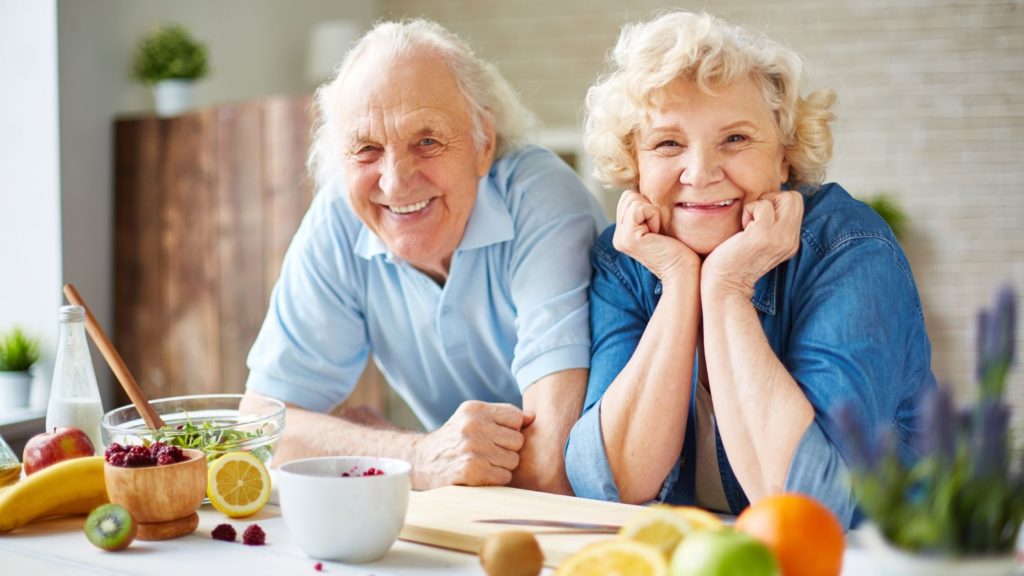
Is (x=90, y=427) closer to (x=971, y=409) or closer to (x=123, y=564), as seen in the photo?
(x=123, y=564)

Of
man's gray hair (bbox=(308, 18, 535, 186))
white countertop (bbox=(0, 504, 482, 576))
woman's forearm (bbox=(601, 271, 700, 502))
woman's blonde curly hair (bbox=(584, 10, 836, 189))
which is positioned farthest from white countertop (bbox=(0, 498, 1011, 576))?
man's gray hair (bbox=(308, 18, 535, 186))

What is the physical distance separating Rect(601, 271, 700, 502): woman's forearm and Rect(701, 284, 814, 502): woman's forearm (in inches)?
2.0

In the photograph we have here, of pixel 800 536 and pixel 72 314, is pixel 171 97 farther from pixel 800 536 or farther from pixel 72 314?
pixel 800 536

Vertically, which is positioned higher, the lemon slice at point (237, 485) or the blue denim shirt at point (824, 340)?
the blue denim shirt at point (824, 340)

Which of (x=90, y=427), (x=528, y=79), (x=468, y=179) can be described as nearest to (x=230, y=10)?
(x=528, y=79)

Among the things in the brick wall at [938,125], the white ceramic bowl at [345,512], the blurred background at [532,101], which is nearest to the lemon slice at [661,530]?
the white ceramic bowl at [345,512]

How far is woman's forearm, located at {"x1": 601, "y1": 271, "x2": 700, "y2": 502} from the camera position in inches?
54.4

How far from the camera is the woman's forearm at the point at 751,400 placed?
125cm

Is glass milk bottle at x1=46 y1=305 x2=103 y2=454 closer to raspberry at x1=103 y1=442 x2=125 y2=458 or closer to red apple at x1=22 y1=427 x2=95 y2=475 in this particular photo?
red apple at x1=22 y1=427 x2=95 y2=475

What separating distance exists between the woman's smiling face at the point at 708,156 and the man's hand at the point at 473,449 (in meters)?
0.41

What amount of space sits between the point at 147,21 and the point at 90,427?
2.59m

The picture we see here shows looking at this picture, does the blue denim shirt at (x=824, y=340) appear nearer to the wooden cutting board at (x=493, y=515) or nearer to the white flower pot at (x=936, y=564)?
the wooden cutting board at (x=493, y=515)

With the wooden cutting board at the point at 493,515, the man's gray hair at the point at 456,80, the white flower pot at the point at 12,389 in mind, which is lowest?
the white flower pot at the point at 12,389

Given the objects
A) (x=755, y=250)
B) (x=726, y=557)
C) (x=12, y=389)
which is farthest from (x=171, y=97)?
(x=726, y=557)
